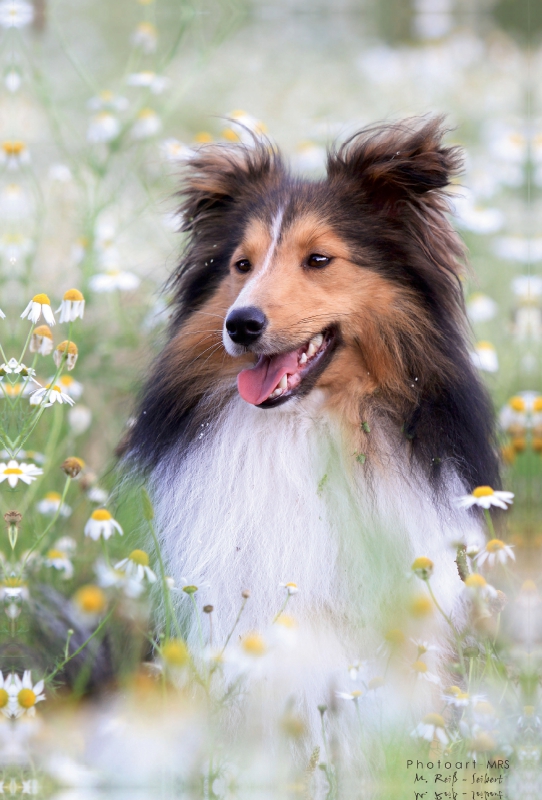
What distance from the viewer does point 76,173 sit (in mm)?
5219

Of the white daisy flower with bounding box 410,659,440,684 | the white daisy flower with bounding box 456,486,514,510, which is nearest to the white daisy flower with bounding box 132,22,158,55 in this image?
the white daisy flower with bounding box 456,486,514,510

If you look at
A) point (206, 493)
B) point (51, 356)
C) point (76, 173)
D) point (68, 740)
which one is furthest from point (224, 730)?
point (76, 173)

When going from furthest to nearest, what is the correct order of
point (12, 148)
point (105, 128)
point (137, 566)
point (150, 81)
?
1. point (105, 128)
2. point (150, 81)
3. point (12, 148)
4. point (137, 566)

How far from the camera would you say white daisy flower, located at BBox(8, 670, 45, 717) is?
3.00 meters

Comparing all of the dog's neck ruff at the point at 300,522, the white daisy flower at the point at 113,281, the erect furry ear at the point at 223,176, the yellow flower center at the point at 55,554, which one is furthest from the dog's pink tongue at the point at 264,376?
the white daisy flower at the point at 113,281

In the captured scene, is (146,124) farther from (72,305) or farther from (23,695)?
(23,695)

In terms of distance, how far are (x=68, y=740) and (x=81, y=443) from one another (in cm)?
232

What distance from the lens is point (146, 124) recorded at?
5539 mm

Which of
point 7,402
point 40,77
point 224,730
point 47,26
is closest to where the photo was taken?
point 224,730

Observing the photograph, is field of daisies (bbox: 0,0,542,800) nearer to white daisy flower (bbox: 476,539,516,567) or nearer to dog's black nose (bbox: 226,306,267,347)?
white daisy flower (bbox: 476,539,516,567)

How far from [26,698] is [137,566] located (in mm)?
594

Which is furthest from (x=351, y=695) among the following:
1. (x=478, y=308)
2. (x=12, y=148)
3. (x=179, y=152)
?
(x=478, y=308)

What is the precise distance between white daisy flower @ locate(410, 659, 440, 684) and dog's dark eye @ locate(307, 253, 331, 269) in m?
1.52

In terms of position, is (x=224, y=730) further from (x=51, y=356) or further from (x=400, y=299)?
(x=51, y=356)
